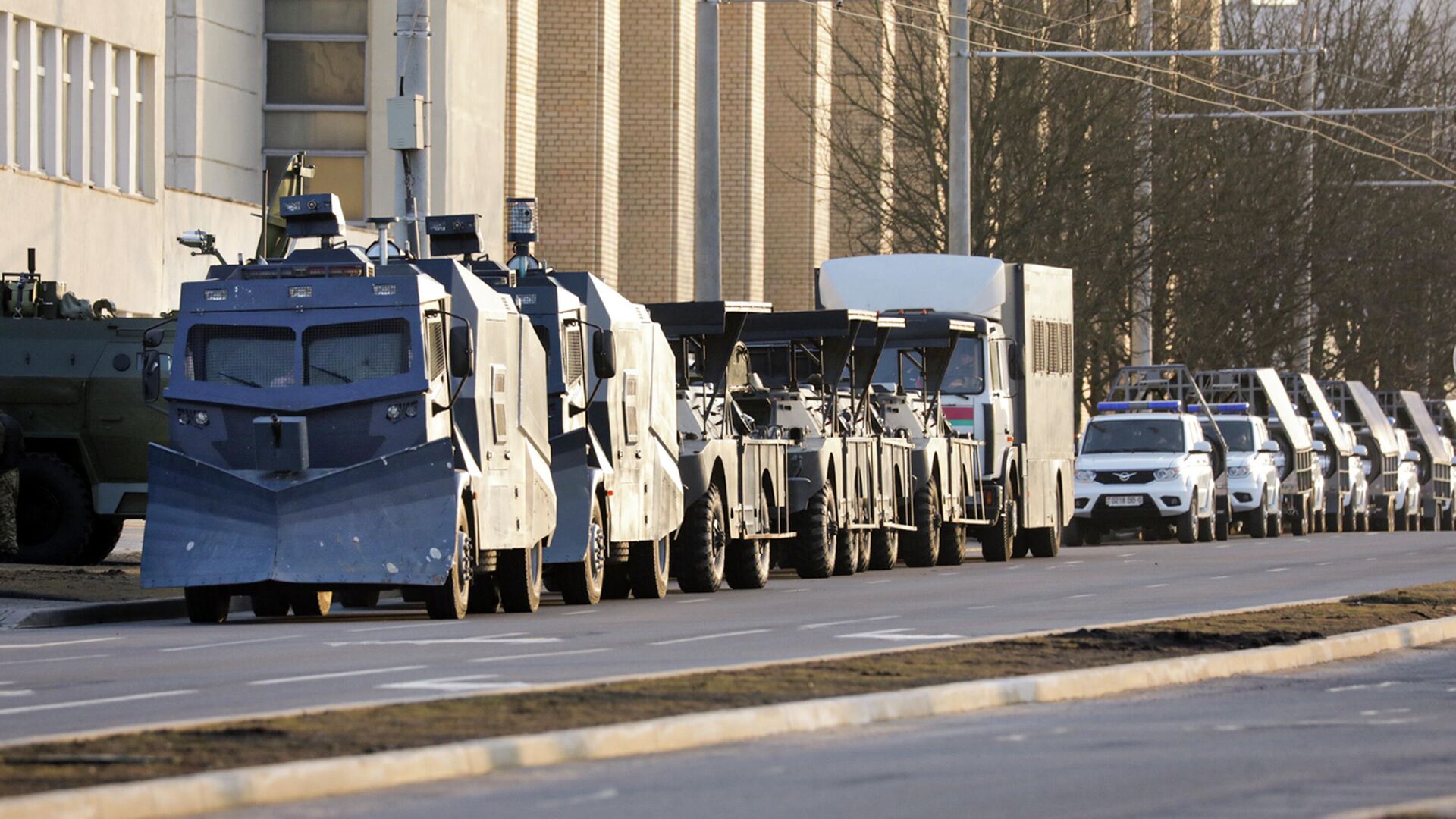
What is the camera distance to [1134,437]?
43.3 meters

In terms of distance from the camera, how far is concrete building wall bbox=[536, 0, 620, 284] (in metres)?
49.8

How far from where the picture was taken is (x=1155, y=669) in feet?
50.0

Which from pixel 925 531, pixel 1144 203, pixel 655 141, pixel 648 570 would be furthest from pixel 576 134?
pixel 648 570

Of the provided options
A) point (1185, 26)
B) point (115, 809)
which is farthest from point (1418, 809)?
point (1185, 26)

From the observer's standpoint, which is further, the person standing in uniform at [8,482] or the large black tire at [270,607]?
the person standing in uniform at [8,482]

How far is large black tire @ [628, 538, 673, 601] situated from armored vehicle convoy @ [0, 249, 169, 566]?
5.28 m

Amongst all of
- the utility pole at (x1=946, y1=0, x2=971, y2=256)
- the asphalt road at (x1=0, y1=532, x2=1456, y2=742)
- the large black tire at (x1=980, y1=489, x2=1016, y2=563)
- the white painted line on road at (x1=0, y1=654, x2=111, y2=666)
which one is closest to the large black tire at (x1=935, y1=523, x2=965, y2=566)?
the large black tire at (x1=980, y1=489, x2=1016, y2=563)

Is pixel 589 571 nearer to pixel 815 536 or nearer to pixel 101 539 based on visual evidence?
pixel 815 536

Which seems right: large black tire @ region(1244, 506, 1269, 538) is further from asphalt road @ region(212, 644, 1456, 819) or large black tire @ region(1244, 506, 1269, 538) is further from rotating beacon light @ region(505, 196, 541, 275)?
asphalt road @ region(212, 644, 1456, 819)

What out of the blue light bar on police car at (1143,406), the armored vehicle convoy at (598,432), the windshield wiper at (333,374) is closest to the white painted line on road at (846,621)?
the armored vehicle convoy at (598,432)

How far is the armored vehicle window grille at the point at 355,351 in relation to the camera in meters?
A: 21.5

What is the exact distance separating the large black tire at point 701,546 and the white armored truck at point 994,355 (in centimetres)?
792

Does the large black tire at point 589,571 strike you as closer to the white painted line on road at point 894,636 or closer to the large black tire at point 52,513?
the white painted line on road at point 894,636

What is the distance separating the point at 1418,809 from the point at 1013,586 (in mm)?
17485
